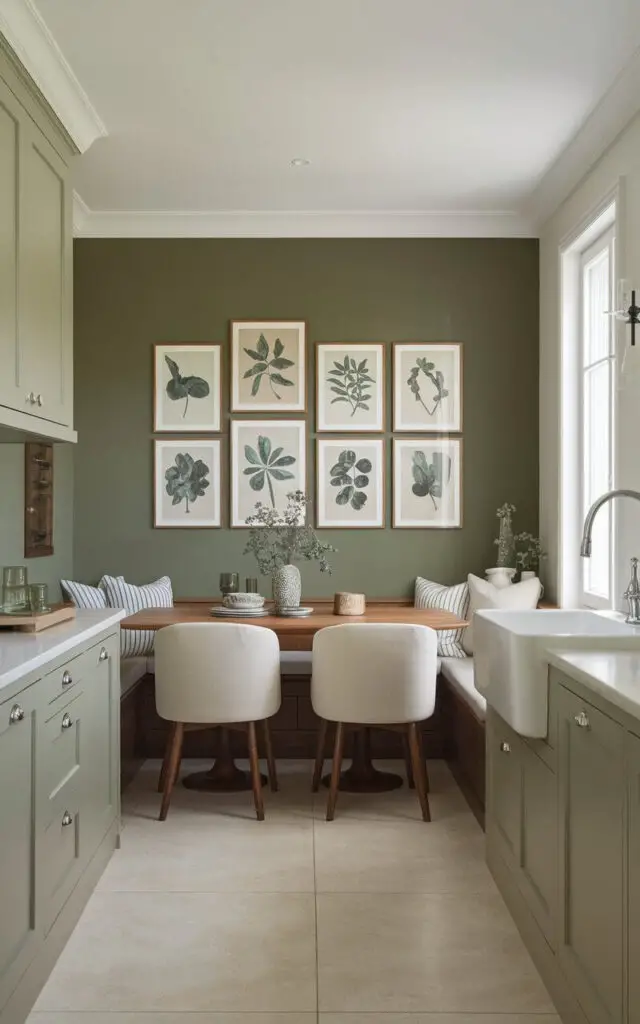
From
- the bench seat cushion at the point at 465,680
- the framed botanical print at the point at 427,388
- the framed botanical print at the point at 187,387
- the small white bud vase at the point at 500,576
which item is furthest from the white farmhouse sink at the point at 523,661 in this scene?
the framed botanical print at the point at 187,387

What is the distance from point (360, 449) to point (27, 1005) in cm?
346

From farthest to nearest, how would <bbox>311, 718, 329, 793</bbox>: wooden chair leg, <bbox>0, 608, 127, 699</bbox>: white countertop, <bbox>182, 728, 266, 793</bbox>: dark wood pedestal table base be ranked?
<bbox>182, 728, 266, 793</bbox>: dark wood pedestal table base < <bbox>311, 718, 329, 793</bbox>: wooden chair leg < <bbox>0, 608, 127, 699</bbox>: white countertop

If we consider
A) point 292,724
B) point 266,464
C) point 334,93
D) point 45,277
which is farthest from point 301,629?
point 334,93

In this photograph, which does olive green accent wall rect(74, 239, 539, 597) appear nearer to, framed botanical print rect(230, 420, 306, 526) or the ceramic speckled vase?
framed botanical print rect(230, 420, 306, 526)

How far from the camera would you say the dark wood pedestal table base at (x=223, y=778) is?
13.8 ft

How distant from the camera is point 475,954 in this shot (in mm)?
2598

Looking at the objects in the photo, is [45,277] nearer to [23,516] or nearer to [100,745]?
[23,516]

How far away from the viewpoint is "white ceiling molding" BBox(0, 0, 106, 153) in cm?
295

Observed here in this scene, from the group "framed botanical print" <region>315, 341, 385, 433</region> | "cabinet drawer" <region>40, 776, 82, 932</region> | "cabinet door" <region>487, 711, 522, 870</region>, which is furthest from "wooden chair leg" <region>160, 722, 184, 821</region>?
"framed botanical print" <region>315, 341, 385, 433</region>

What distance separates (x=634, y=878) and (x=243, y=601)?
2.71 metres

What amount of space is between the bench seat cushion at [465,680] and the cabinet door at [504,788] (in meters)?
0.53

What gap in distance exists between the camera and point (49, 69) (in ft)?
10.8

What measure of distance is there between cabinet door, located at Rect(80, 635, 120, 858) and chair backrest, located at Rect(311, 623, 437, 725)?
89 cm

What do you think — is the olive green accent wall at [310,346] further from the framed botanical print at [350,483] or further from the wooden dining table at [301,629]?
the wooden dining table at [301,629]
